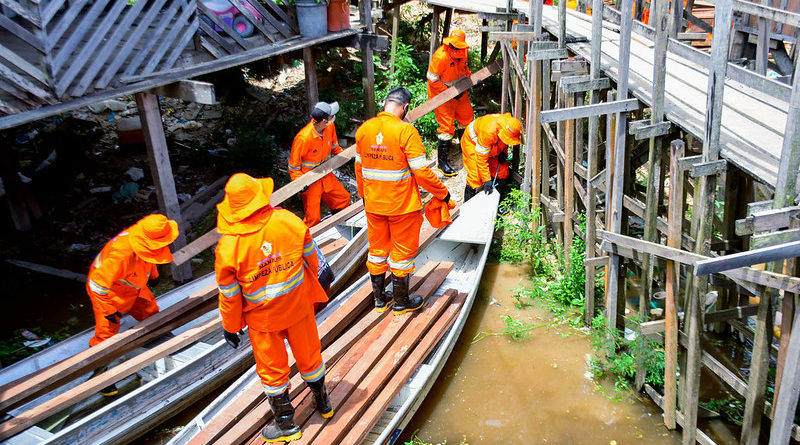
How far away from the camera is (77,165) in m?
9.19

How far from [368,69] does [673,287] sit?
664 cm

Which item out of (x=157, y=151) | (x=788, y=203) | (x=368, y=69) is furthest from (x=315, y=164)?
(x=788, y=203)

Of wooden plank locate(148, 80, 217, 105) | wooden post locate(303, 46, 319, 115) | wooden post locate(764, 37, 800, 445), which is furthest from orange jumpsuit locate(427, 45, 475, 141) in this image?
wooden post locate(764, 37, 800, 445)

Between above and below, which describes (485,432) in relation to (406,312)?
below

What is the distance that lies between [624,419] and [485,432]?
1.18m

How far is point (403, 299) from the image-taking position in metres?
5.72

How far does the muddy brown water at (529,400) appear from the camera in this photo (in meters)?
5.07

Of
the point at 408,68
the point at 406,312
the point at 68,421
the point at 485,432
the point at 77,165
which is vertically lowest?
the point at 485,432

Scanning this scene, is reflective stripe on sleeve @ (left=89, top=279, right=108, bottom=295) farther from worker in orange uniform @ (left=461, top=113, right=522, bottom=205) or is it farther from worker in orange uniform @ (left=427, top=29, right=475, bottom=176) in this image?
worker in orange uniform @ (left=427, top=29, right=475, bottom=176)

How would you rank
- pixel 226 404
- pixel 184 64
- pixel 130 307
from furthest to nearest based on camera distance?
1. pixel 184 64
2. pixel 130 307
3. pixel 226 404

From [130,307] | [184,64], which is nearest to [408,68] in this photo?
[184,64]

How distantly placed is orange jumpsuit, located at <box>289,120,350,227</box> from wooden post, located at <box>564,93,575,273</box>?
2.76 m

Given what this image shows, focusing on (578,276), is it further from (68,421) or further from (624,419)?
(68,421)

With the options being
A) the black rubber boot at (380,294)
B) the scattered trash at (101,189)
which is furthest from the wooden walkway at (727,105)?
the scattered trash at (101,189)
